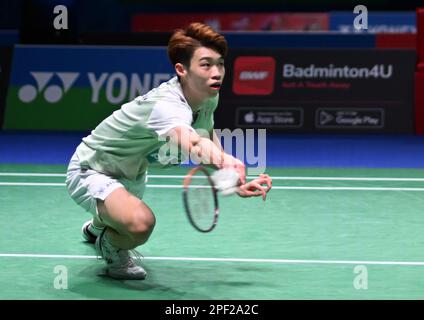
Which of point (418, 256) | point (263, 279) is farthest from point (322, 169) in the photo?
point (263, 279)

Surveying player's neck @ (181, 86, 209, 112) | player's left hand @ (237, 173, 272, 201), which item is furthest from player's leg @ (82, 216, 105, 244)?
player's left hand @ (237, 173, 272, 201)

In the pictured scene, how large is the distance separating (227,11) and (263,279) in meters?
16.2

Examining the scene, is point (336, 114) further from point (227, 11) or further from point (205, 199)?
point (227, 11)

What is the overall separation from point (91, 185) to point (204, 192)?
1013 millimetres

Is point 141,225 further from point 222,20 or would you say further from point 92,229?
point 222,20

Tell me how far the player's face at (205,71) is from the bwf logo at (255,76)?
20.2 feet

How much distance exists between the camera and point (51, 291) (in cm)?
467

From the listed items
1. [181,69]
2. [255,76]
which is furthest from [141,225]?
[255,76]

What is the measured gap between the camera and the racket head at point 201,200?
3.88 m

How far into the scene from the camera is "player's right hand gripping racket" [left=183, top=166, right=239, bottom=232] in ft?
12.7

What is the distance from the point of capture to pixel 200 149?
4.29m

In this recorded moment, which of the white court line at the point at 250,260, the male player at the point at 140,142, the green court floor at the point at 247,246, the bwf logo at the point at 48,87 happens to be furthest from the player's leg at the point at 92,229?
the bwf logo at the point at 48,87

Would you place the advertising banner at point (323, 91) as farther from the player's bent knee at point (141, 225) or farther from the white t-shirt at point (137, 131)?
the player's bent knee at point (141, 225)

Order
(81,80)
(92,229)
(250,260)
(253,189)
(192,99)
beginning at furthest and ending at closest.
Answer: (81,80)
(92,229)
(250,260)
(192,99)
(253,189)
